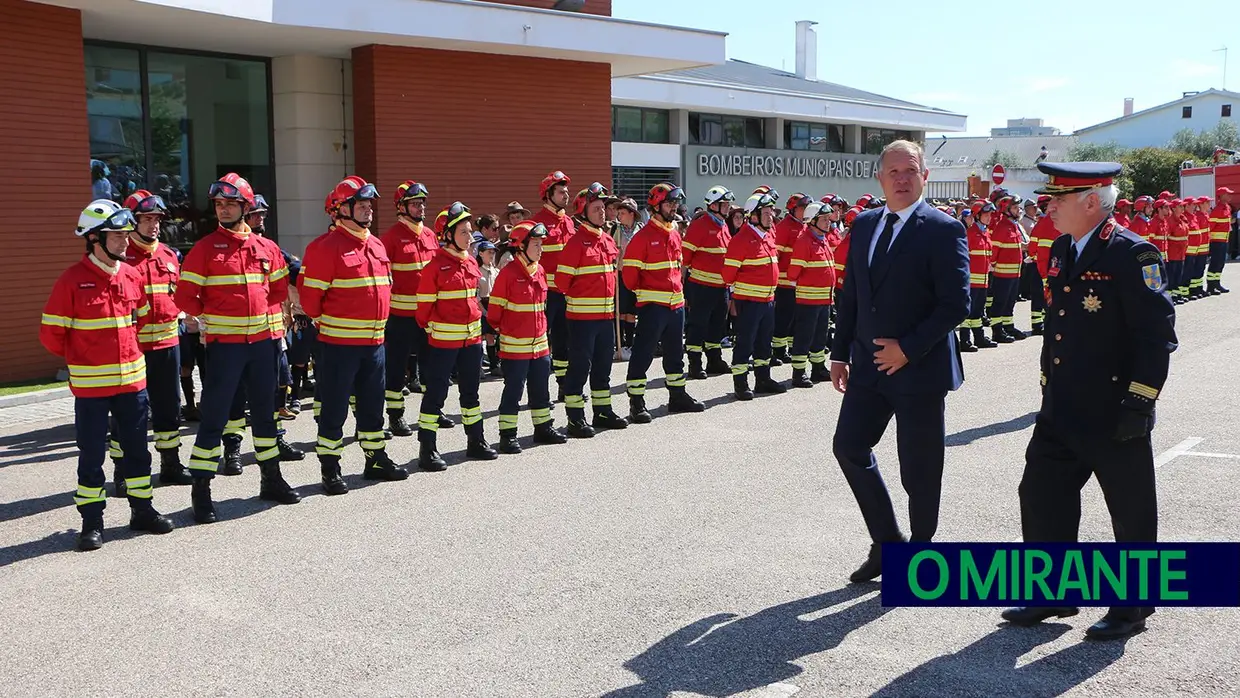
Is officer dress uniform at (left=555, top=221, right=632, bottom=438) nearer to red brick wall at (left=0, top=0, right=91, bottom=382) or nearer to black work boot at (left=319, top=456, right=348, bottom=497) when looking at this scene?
black work boot at (left=319, top=456, right=348, bottom=497)

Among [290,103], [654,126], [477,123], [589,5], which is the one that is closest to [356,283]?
[290,103]

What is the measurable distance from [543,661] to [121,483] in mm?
4575

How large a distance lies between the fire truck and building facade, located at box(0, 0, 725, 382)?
80.0 feet

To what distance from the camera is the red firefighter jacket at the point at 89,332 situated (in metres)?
6.84

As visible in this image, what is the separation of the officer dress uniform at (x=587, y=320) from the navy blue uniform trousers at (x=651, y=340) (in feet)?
1.32

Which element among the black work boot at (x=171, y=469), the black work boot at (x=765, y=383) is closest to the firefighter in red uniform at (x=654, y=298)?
the black work boot at (x=765, y=383)

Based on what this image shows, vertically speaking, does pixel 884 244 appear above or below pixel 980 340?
above

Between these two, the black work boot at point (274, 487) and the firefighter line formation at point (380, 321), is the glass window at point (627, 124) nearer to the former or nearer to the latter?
the firefighter line formation at point (380, 321)

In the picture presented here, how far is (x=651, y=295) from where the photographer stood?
10750mm

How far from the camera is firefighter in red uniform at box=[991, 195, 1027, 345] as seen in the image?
655 inches

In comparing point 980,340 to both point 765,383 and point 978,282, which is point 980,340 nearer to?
point 978,282

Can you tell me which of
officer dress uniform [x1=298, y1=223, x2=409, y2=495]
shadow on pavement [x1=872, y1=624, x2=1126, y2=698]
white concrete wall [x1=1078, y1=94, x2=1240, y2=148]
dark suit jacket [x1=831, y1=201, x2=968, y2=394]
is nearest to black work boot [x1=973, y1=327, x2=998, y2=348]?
officer dress uniform [x1=298, y1=223, x2=409, y2=495]

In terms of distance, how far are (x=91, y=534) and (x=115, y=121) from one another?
10113 mm

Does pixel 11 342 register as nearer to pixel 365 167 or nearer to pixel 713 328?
pixel 365 167
